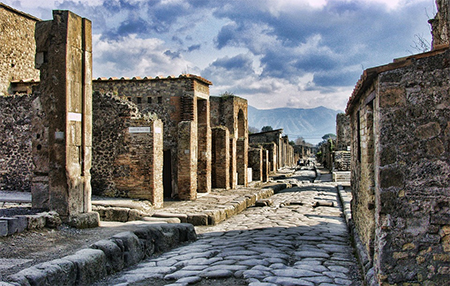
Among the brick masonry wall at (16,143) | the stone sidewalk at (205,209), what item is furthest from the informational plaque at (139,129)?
the brick masonry wall at (16,143)

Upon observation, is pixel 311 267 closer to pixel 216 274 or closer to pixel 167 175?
pixel 216 274

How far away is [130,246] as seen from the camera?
6512 millimetres

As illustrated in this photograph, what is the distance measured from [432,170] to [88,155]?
6.73 metres

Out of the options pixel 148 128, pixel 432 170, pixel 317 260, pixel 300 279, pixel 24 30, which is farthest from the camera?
pixel 24 30

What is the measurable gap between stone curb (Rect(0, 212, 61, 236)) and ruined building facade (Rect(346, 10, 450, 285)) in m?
5.28

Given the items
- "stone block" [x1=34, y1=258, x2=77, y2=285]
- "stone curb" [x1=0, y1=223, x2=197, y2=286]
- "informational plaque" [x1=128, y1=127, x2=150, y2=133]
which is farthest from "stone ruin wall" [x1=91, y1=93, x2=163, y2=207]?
"stone block" [x1=34, y1=258, x2=77, y2=285]

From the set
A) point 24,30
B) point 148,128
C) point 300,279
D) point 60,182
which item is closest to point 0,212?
point 60,182

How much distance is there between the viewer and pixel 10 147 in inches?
552

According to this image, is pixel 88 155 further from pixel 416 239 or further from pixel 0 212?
pixel 416 239

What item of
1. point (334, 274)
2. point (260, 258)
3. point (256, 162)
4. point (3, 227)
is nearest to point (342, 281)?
point (334, 274)

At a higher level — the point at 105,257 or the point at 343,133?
the point at 343,133

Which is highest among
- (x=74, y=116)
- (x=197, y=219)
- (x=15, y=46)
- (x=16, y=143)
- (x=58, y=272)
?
(x=15, y=46)

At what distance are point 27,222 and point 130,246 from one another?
186 cm

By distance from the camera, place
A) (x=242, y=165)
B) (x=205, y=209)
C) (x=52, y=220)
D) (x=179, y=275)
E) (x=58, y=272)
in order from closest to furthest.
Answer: (x=58, y=272) → (x=179, y=275) → (x=52, y=220) → (x=205, y=209) → (x=242, y=165)
